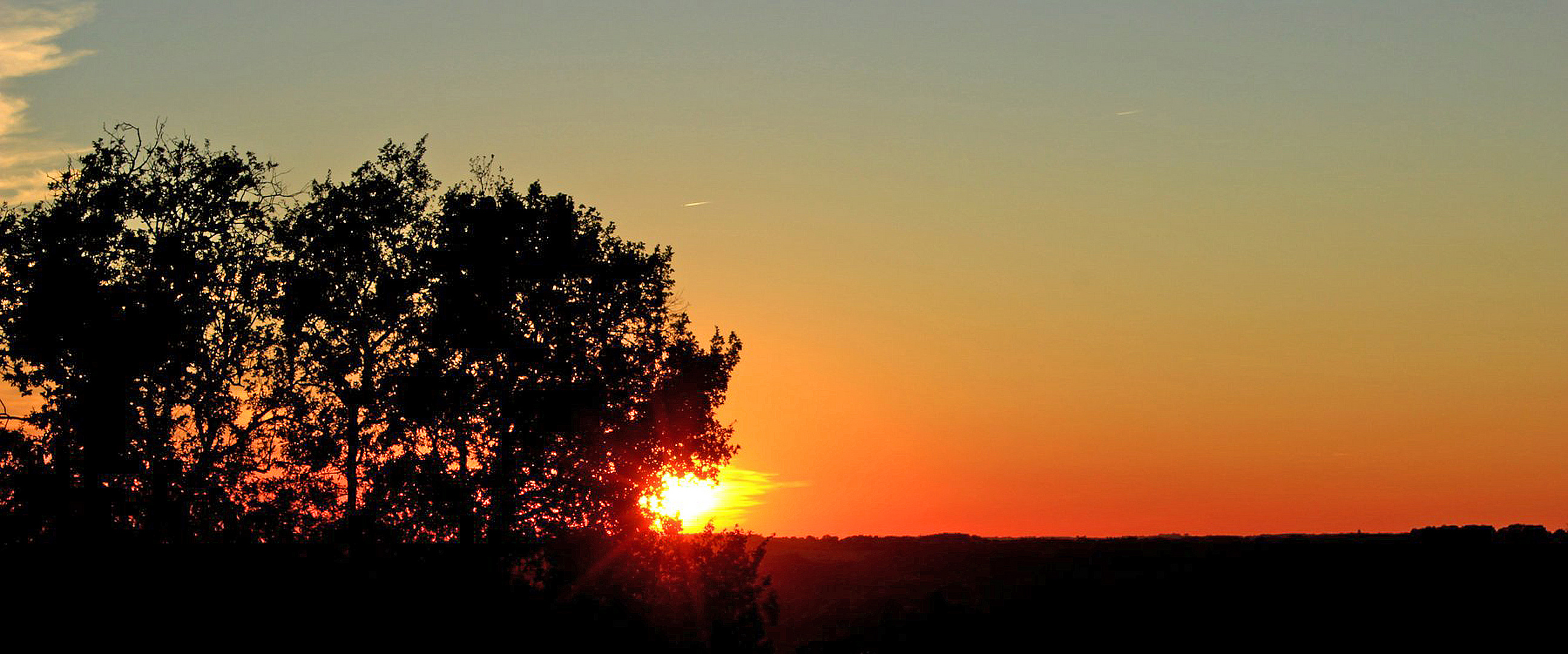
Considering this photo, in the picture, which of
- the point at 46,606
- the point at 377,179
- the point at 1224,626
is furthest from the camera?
the point at 1224,626

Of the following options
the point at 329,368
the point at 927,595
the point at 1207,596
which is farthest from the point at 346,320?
the point at 927,595

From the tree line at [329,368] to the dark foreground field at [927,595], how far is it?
1109 millimetres

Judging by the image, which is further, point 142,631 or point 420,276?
point 420,276

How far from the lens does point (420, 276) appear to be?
122ft

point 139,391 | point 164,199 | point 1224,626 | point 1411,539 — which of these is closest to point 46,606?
point 139,391

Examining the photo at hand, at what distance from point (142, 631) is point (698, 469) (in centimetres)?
1661

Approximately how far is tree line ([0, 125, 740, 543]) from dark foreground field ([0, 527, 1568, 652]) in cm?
111

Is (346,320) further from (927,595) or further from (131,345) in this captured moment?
(927,595)

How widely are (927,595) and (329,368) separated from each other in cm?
6543

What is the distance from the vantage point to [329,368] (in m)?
36.5

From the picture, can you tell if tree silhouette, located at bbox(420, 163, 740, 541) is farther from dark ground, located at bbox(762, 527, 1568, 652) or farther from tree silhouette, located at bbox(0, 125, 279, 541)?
dark ground, located at bbox(762, 527, 1568, 652)

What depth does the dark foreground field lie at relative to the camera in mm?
34062

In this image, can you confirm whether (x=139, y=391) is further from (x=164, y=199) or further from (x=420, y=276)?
(x=420, y=276)

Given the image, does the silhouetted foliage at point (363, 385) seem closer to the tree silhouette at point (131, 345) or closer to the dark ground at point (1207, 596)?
the tree silhouette at point (131, 345)
